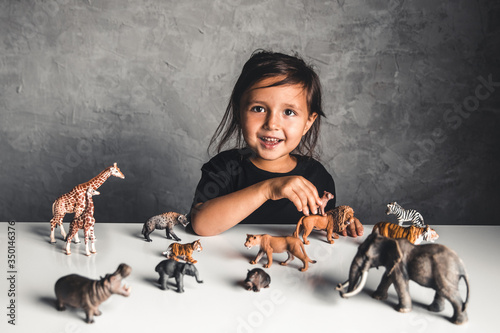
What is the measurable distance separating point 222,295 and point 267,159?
0.60 meters

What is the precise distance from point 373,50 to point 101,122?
1.21 m

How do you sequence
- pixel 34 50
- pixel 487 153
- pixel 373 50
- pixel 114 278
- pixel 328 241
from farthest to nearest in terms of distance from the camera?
pixel 487 153 → pixel 373 50 → pixel 34 50 → pixel 328 241 → pixel 114 278

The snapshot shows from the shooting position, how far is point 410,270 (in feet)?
2.55

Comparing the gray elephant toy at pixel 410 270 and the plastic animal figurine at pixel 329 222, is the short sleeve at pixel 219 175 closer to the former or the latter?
the plastic animal figurine at pixel 329 222

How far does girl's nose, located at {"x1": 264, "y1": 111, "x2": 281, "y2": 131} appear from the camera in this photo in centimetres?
126

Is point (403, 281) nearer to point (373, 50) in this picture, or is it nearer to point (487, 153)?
point (373, 50)

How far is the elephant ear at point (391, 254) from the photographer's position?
781mm

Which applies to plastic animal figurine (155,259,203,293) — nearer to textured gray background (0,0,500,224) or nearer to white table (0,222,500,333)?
white table (0,222,500,333)

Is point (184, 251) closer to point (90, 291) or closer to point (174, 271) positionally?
point (174, 271)

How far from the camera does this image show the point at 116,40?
6.52 feet

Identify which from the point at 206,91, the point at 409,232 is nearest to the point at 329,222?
the point at 409,232

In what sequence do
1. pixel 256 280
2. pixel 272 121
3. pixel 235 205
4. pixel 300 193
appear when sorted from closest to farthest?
pixel 256 280 → pixel 300 193 → pixel 235 205 → pixel 272 121

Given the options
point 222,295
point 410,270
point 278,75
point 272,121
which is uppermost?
point 278,75

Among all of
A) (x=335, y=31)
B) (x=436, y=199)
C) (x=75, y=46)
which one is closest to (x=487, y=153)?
(x=436, y=199)
